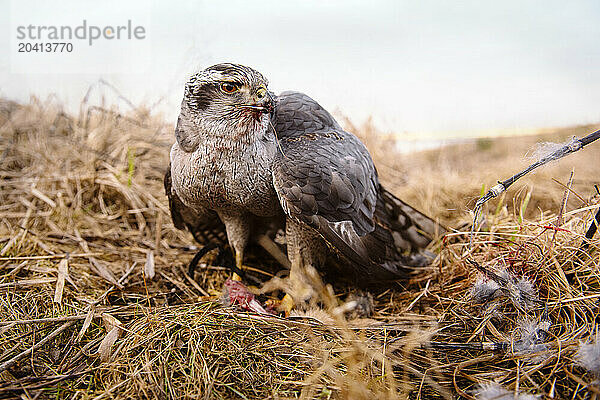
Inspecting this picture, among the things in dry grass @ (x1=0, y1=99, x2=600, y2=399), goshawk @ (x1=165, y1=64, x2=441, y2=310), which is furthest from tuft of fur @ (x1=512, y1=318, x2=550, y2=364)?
goshawk @ (x1=165, y1=64, x2=441, y2=310)

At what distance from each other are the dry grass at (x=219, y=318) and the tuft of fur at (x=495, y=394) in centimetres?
5

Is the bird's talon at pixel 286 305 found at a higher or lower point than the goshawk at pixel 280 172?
lower

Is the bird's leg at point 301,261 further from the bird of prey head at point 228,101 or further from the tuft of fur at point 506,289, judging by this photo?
the tuft of fur at point 506,289

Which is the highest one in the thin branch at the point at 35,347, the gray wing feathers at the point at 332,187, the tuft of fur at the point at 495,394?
the gray wing feathers at the point at 332,187

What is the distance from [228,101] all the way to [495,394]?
1.68 m

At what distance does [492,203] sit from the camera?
3607mm

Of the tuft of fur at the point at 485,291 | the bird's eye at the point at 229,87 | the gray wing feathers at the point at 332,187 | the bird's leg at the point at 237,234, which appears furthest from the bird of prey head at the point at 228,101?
the tuft of fur at the point at 485,291

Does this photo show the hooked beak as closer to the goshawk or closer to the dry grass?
the goshawk

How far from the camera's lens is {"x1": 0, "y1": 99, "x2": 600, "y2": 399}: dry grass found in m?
1.62

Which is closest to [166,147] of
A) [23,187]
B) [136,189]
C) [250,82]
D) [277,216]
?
[136,189]

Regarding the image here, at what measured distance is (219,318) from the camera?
201 centimetres

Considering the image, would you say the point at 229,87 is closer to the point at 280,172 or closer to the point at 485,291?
the point at 280,172

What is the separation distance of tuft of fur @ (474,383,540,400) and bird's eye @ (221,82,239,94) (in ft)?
5.42

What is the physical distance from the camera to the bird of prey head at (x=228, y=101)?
210 centimetres
